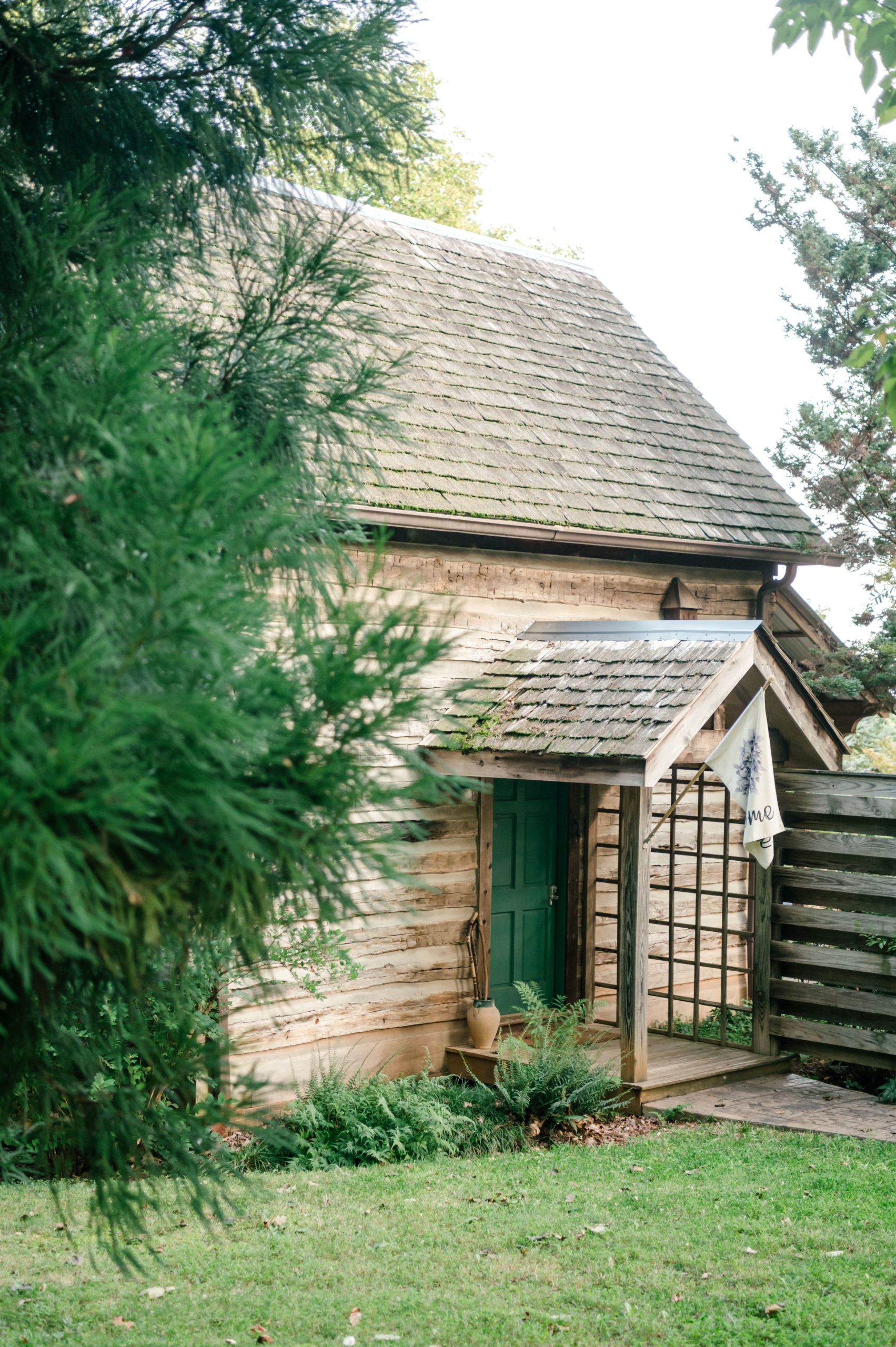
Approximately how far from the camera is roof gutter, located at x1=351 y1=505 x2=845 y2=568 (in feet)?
27.0

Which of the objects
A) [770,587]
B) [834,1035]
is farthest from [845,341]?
[834,1035]

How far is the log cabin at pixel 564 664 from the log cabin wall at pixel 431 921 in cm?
2

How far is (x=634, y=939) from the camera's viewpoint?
25.7ft

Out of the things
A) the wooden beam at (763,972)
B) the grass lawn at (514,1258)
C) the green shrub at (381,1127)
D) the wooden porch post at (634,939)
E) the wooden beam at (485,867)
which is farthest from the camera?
the wooden beam at (485,867)

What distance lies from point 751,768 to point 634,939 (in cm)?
144

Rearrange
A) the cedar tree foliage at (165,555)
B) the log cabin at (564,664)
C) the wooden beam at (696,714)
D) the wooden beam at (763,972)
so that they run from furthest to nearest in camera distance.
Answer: the wooden beam at (763,972), the log cabin at (564,664), the wooden beam at (696,714), the cedar tree foliage at (165,555)

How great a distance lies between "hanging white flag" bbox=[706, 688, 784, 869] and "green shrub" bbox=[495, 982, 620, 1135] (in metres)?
1.89

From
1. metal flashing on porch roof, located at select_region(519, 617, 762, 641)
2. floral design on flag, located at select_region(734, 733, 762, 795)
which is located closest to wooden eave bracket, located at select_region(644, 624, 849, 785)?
metal flashing on porch roof, located at select_region(519, 617, 762, 641)

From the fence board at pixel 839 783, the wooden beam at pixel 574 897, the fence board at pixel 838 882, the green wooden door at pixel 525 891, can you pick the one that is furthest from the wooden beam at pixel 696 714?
the wooden beam at pixel 574 897

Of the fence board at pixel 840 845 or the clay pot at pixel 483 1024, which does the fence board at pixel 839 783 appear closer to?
the fence board at pixel 840 845

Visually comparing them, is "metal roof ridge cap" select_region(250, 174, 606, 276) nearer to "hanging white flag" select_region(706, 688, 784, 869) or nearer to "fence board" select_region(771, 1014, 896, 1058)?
"hanging white flag" select_region(706, 688, 784, 869)

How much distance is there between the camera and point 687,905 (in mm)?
11016

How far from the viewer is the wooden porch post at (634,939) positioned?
7832 mm

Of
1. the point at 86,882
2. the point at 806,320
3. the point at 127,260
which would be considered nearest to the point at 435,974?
the point at 127,260
